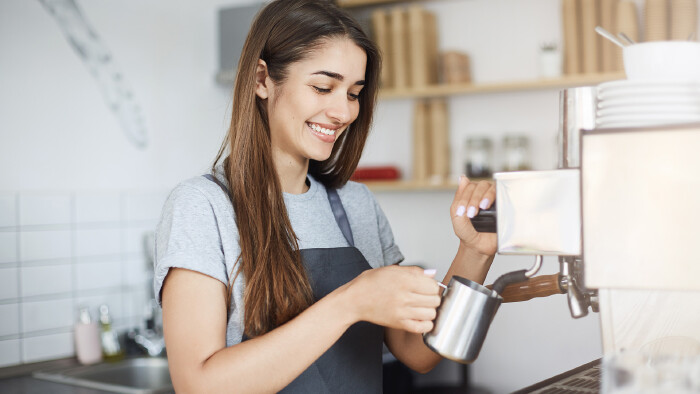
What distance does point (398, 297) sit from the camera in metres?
0.90

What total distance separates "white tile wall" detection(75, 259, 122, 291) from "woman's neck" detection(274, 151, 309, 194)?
1308mm

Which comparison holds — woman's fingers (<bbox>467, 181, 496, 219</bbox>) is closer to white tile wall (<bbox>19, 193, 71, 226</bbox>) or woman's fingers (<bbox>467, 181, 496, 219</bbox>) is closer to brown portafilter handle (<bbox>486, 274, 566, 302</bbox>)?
brown portafilter handle (<bbox>486, 274, 566, 302</bbox>)

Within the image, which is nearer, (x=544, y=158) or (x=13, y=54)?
(x=13, y=54)

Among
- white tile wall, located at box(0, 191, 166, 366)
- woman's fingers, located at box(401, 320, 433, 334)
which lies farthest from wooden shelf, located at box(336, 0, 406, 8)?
woman's fingers, located at box(401, 320, 433, 334)

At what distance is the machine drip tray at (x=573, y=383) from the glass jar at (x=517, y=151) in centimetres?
166

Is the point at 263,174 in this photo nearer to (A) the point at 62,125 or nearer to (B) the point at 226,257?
(B) the point at 226,257

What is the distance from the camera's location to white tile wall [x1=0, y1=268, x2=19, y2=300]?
84.3 inches

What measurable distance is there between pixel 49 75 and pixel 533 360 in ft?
6.38

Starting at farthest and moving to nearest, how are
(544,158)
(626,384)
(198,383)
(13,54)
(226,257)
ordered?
(544,158)
(13,54)
(226,257)
(198,383)
(626,384)

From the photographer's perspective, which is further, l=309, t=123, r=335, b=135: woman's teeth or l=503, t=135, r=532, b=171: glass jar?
l=503, t=135, r=532, b=171: glass jar

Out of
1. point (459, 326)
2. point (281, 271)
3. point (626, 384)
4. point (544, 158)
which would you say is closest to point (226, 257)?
point (281, 271)

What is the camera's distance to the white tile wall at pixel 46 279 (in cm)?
220

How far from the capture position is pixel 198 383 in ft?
3.31

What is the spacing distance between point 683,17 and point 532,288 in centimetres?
185
